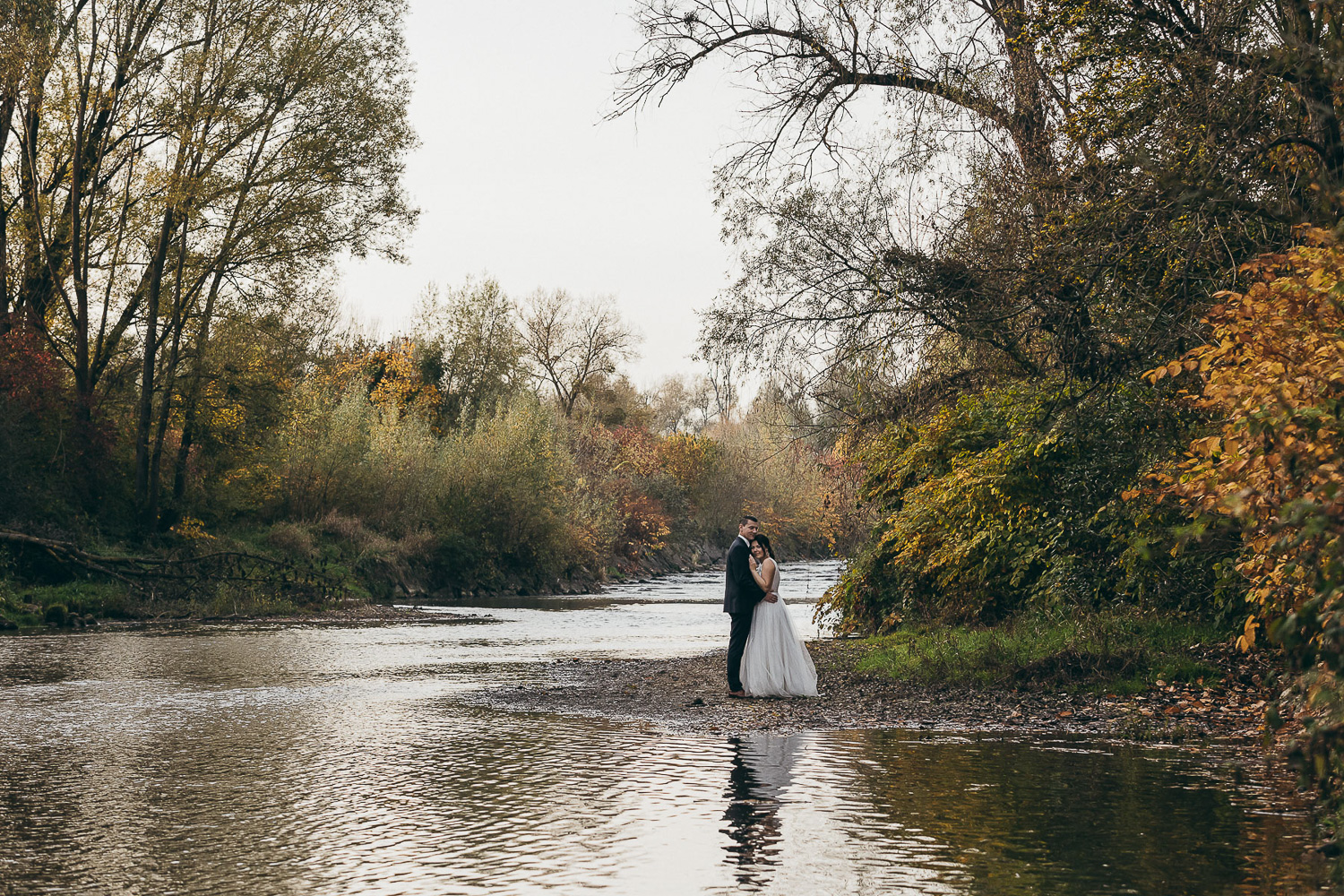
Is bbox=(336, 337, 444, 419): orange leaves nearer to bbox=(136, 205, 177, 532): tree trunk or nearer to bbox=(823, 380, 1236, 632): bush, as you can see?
bbox=(136, 205, 177, 532): tree trunk

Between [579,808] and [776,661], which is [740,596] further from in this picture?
[579,808]

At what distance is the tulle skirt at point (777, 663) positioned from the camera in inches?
603

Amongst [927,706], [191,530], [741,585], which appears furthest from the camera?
[191,530]

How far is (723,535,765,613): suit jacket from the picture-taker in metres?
15.7

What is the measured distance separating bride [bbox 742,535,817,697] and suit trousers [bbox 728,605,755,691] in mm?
80

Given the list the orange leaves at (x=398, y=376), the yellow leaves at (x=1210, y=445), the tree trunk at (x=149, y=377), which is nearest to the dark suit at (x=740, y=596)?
the yellow leaves at (x=1210, y=445)

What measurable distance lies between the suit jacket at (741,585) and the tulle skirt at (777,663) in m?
0.35

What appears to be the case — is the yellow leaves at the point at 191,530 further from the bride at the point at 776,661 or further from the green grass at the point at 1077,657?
the green grass at the point at 1077,657

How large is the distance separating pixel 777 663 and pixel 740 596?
0.99 meters

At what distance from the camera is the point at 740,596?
15758mm

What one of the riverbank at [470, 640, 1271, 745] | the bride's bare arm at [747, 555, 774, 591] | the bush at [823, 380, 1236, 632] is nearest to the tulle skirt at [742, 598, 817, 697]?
the riverbank at [470, 640, 1271, 745]

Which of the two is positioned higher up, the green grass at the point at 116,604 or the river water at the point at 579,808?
the green grass at the point at 116,604

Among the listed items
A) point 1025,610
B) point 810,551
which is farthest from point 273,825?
point 810,551

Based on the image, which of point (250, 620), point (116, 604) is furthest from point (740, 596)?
point (116, 604)
